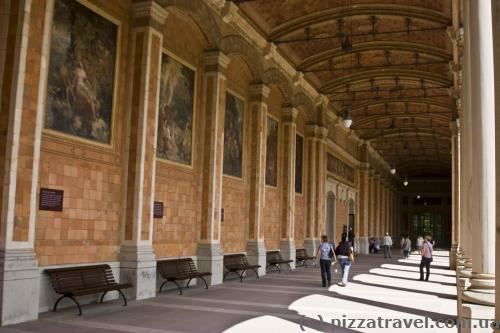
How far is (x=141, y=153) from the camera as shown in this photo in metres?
13.6

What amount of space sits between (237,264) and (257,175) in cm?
400

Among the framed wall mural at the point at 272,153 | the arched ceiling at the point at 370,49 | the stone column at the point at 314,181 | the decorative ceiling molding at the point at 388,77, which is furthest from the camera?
the stone column at the point at 314,181

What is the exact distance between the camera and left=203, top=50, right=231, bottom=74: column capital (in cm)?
1777

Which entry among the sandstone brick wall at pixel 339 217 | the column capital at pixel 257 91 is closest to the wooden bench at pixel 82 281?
the column capital at pixel 257 91

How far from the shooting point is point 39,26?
10547 millimetres

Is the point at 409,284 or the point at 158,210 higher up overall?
the point at 158,210

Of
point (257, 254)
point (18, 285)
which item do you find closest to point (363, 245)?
point (257, 254)

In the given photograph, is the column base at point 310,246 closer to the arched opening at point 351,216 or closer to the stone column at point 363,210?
the arched opening at point 351,216

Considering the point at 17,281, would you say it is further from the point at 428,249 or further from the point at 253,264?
the point at 428,249

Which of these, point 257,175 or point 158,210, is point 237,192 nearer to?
point 257,175

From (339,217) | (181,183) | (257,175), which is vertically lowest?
(339,217)

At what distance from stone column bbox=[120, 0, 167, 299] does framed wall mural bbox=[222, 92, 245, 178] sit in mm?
5658

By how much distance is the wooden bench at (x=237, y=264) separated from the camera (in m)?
18.3

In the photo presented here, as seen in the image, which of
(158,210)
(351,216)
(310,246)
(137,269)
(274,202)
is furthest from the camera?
(351,216)
